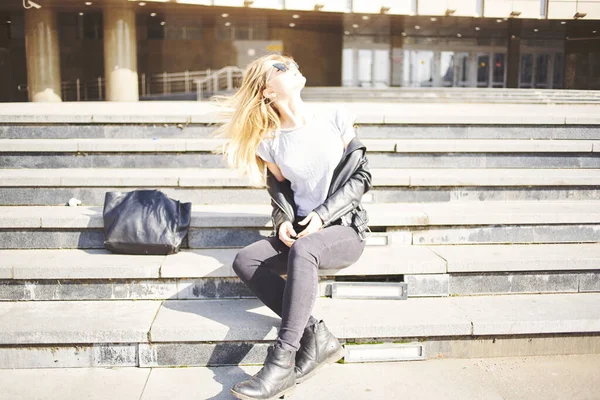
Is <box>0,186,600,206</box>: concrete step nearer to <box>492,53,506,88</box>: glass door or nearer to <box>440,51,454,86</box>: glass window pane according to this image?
<box>440,51,454,86</box>: glass window pane

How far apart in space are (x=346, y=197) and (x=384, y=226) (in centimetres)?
96

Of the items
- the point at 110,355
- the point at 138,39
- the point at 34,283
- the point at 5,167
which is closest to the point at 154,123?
the point at 5,167

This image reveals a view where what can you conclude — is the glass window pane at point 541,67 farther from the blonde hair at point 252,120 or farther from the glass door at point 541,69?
the blonde hair at point 252,120

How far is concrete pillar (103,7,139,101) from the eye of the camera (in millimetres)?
18016

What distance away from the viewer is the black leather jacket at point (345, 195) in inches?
126

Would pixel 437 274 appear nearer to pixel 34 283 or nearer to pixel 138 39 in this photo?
pixel 34 283

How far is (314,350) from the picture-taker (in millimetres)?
2926

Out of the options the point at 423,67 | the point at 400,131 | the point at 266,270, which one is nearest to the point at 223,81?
the point at 423,67

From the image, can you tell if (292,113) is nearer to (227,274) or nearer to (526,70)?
(227,274)

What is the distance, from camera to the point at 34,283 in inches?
140

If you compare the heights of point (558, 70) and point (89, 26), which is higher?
point (89, 26)

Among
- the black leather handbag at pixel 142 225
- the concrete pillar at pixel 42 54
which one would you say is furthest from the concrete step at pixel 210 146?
the concrete pillar at pixel 42 54

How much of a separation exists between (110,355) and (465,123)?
4.31m

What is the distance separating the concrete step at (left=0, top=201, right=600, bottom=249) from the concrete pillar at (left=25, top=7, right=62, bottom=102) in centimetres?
1529
